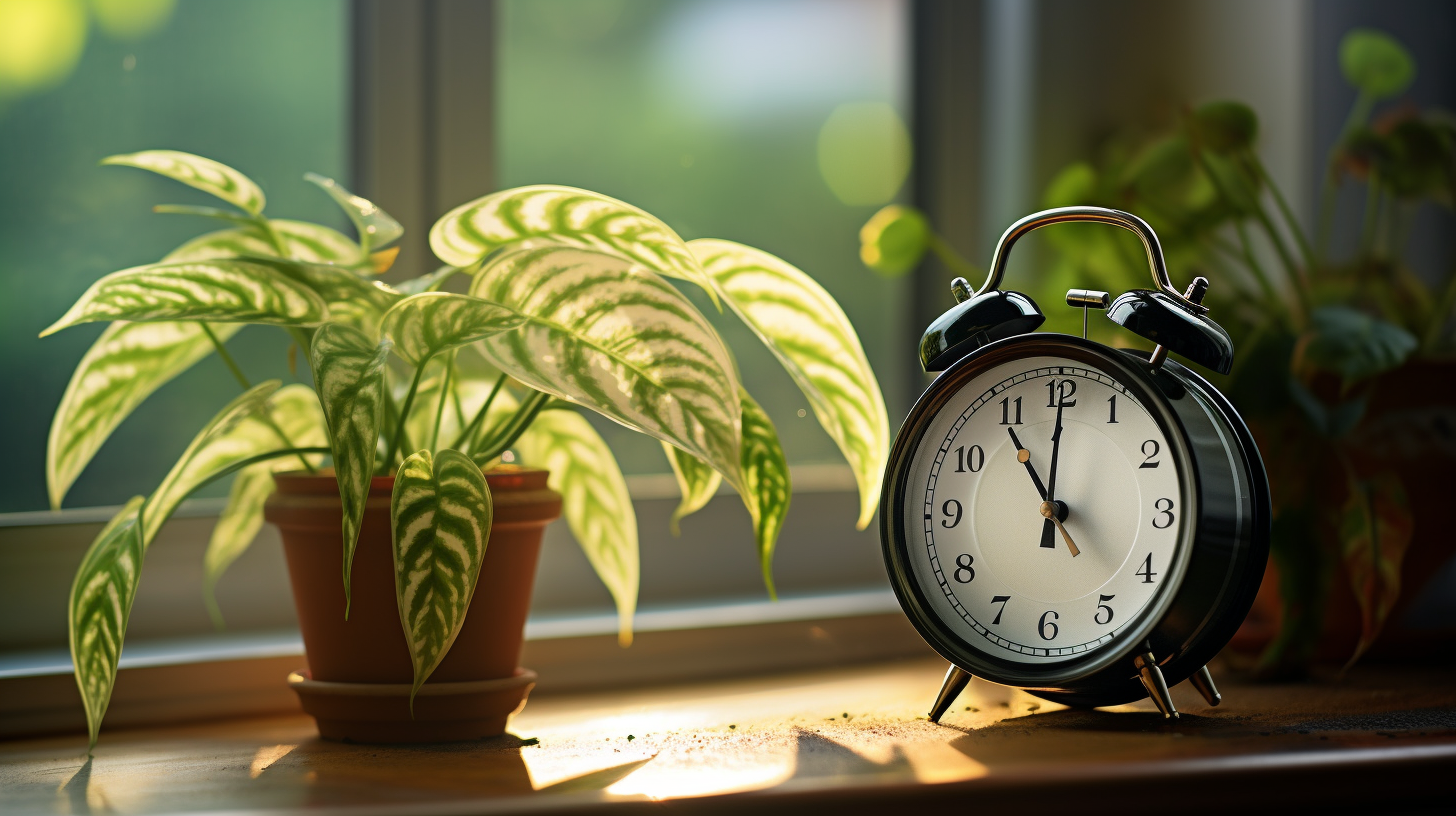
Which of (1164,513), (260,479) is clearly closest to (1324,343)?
(1164,513)

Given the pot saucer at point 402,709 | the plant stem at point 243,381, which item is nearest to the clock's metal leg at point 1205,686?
the pot saucer at point 402,709

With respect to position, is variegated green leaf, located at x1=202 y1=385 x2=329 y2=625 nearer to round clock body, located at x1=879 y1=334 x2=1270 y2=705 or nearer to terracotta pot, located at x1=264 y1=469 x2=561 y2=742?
terracotta pot, located at x1=264 y1=469 x2=561 y2=742

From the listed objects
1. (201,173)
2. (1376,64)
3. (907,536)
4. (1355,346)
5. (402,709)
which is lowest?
(402,709)

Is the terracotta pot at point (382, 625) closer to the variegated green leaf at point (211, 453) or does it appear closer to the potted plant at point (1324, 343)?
the variegated green leaf at point (211, 453)

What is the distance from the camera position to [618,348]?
62 cm

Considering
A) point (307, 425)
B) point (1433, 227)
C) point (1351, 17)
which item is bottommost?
point (307, 425)

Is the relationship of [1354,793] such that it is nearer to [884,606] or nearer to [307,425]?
[884,606]

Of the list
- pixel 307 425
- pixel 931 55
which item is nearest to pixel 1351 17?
pixel 931 55

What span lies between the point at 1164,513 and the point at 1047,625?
0.10m

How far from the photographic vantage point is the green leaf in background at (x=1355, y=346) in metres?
0.76

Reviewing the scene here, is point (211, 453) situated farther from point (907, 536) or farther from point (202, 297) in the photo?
point (907, 536)

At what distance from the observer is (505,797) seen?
51 cm

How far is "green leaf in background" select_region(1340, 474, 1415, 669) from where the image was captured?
2.53ft

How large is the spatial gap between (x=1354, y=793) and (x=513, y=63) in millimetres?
899
